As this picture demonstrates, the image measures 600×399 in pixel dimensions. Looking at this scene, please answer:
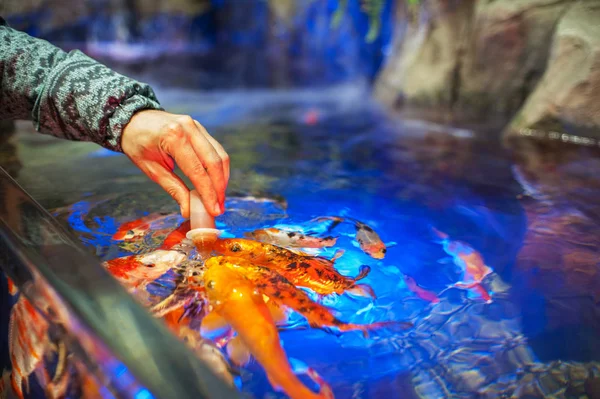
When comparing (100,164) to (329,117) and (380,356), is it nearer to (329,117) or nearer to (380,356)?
(380,356)

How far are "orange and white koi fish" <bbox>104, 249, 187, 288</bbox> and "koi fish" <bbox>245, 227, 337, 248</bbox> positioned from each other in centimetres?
26

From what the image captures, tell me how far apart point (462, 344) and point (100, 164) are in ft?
6.40

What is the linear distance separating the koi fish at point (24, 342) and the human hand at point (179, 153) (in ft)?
1.59

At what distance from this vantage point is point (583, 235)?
1352 millimetres

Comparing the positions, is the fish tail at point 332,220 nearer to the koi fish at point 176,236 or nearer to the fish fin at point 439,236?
the fish fin at point 439,236

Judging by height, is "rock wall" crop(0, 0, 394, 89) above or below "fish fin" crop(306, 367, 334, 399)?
above

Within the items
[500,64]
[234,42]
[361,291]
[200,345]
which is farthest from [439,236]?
[234,42]

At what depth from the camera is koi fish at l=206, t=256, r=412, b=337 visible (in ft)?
2.90

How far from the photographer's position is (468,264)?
46.7 inches

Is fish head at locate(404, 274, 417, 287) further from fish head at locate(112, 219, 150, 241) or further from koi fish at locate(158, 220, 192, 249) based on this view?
fish head at locate(112, 219, 150, 241)

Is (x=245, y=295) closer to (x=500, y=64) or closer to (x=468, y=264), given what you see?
(x=468, y=264)

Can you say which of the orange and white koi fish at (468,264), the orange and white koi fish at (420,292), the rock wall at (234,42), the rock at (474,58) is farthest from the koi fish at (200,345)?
the rock wall at (234,42)

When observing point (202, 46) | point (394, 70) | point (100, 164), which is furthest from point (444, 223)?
point (202, 46)

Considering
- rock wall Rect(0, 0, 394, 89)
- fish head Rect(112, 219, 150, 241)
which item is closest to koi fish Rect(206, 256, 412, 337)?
fish head Rect(112, 219, 150, 241)
